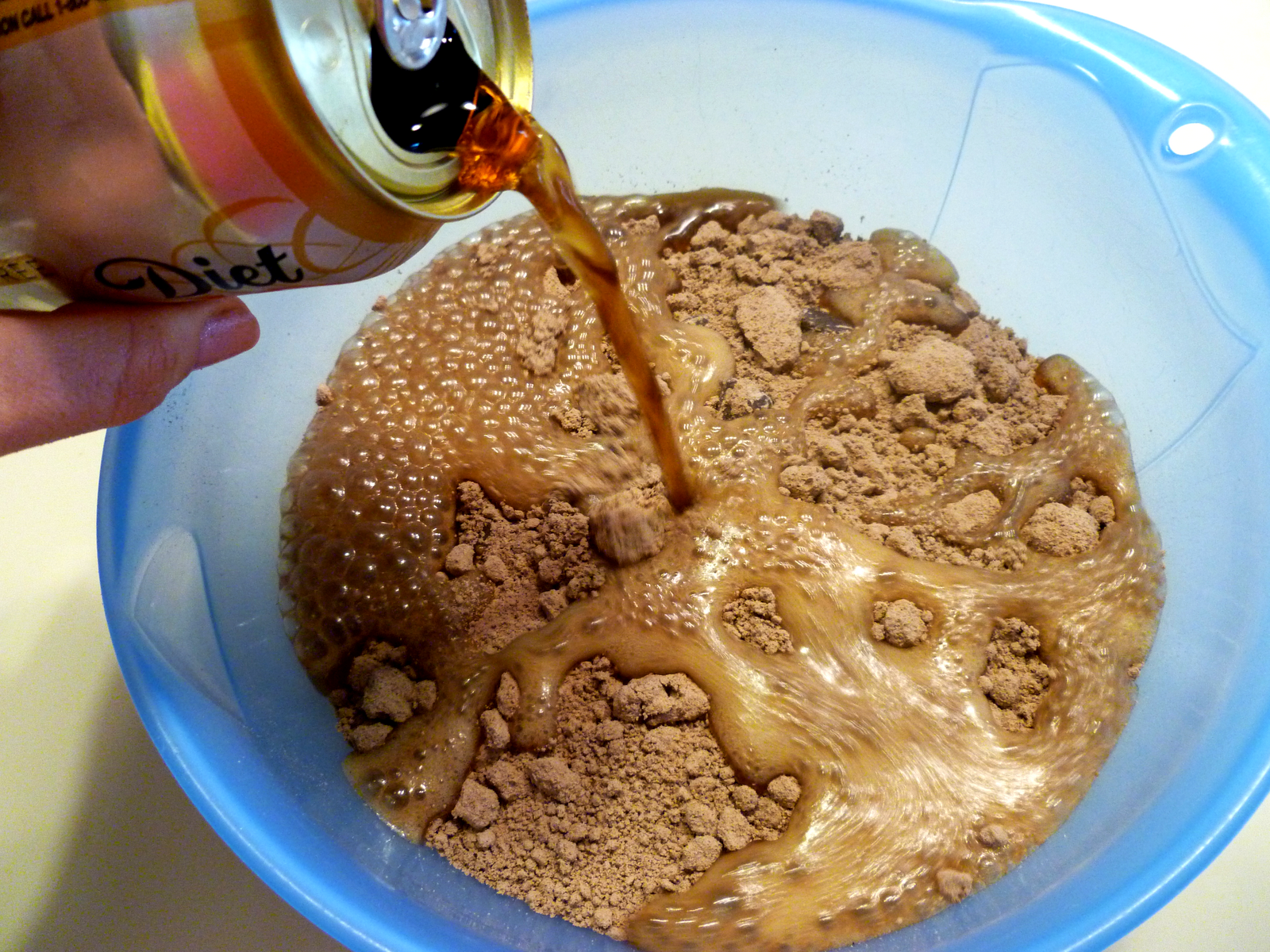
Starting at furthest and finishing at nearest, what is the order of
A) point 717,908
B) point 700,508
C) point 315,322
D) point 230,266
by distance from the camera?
point 315,322, point 700,508, point 717,908, point 230,266

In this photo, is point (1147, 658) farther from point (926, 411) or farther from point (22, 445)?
point (22, 445)

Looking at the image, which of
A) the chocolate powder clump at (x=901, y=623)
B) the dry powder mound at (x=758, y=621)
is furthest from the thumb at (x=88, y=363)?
the chocolate powder clump at (x=901, y=623)

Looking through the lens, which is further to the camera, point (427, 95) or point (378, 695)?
point (378, 695)

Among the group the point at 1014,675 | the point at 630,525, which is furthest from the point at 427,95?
the point at 1014,675

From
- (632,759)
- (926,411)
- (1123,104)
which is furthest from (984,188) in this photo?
(632,759)

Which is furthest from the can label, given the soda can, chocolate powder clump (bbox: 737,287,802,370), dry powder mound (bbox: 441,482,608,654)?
chocolate powder clump (bbox: 737,287,802,370)

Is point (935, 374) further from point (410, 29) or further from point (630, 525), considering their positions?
point (410, 29)

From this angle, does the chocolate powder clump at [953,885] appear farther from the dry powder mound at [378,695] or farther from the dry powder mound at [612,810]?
the dry powder mound at [378,695]
